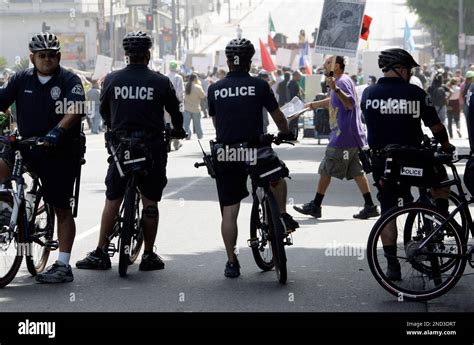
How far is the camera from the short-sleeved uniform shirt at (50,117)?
10.0 metres

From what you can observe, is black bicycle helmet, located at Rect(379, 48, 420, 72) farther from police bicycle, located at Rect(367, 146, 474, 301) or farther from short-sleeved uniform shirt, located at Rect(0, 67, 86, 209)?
short-sleeved uniform shirt, located at Rect(0, 67, 86, 209)

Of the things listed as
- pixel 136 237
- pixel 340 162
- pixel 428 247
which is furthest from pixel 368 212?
pixel 428 247

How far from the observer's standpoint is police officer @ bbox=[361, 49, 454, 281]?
9.82 m

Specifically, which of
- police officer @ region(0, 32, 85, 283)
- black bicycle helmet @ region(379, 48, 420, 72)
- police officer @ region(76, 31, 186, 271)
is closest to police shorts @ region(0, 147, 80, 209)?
police officer @ region(0, 32, 85, 283)

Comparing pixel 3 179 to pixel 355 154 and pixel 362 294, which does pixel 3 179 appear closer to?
pixel 362 294

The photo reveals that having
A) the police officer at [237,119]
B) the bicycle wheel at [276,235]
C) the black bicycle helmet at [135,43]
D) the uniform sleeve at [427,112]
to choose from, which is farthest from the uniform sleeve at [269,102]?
the uniform sleeve at [427,112]

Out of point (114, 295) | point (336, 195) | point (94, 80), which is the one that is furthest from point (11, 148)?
point (94, 80)

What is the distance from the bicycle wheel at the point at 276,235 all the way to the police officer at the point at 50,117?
1.46 metres

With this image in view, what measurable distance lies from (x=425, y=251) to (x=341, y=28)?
16.4 meters

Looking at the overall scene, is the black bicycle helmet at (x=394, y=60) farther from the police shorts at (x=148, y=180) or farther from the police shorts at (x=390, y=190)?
the police shorts at (x=148, y=180)

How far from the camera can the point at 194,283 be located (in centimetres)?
1020

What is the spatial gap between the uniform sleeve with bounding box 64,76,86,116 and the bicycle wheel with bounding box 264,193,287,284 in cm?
150

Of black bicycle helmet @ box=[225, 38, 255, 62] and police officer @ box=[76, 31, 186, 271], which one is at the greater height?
black bicycle helmet @ box=[225, 38, 255, 62]
